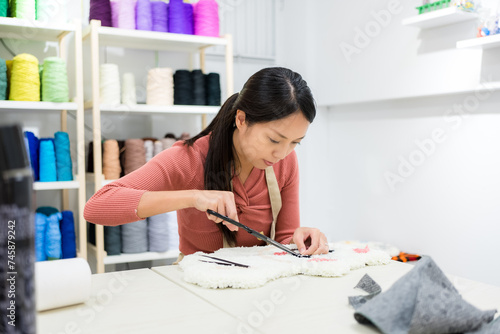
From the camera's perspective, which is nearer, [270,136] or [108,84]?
[270,136]

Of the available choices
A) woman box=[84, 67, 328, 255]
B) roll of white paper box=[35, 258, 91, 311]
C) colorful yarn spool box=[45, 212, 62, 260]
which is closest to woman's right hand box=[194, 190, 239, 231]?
woman box=[84, 67, 328, 255]

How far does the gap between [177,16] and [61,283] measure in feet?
6.25

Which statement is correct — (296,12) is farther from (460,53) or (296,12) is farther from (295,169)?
(295,169)

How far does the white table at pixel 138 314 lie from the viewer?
2.59 ft

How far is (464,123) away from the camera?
2332mm

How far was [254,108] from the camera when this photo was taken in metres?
1.33

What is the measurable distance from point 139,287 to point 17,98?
1508mm

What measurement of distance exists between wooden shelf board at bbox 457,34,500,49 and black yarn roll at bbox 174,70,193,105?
1330 millimetres

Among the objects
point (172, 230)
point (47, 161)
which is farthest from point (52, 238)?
point (172, 230)

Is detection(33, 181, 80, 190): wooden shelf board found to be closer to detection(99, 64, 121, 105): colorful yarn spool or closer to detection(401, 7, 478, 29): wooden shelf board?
detection(99, 64, 121, 105): colorful yarn spool

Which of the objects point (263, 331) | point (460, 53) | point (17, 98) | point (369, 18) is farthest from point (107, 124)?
point (263, 331)

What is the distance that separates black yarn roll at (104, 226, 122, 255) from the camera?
7.81 ft

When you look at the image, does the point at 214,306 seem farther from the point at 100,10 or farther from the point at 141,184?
the point at 100,10

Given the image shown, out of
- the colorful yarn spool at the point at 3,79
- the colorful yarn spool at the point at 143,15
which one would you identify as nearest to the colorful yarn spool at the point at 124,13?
the colorful yarn spool at the point at 143,15
